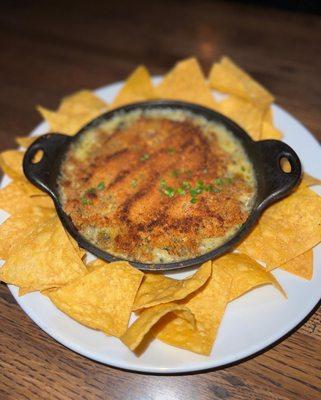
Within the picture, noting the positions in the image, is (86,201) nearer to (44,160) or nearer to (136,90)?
(44,160)

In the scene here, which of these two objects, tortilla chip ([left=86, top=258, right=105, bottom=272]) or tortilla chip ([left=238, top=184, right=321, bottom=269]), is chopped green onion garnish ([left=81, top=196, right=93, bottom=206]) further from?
tortilla chip ([left=238, top=184, right=321, bottom=269])

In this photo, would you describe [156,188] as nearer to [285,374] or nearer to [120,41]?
[285,374]

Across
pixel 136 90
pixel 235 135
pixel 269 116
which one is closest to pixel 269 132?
pixel 269 116

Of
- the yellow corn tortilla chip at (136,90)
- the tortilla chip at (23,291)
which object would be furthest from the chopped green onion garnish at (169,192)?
the yellow corn tortilla chip at (136,90)

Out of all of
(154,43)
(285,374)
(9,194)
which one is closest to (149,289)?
(285,374)

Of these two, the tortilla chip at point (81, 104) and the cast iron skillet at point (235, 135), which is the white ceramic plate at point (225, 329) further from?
the tortilla chip at point (81, 104)

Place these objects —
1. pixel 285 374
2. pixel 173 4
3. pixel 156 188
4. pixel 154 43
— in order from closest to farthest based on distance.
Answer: pixel 285 374
pixel 156 188
pixel 154 43
pixel 173 4
